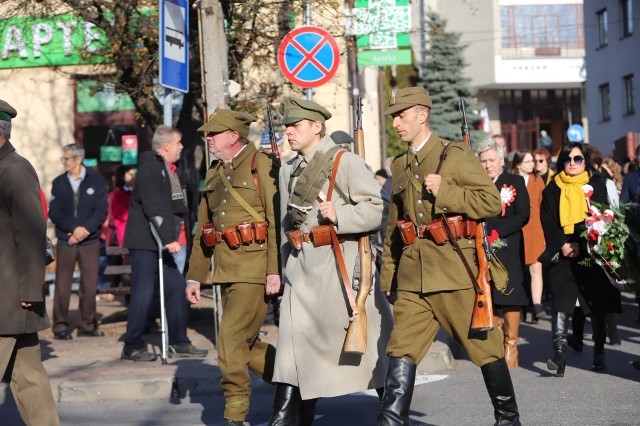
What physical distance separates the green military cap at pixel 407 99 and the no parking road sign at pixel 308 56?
6.47 meters

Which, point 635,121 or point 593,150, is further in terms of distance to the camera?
point 635,121

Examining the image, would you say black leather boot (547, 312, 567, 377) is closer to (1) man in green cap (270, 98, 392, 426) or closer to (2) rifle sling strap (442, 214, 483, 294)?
(1) man in green cap (270, 98, 392, 426)

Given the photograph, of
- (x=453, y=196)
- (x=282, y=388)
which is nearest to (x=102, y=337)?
(x=282, y=388)

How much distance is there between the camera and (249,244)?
309 inches

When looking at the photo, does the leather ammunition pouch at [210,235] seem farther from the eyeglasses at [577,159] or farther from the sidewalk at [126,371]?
the eyeglasses at [577,159]

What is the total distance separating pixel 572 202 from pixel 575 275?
62 cm

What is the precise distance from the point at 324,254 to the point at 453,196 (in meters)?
0.93

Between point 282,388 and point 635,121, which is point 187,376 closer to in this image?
point 282,388

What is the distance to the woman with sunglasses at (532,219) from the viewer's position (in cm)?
1362

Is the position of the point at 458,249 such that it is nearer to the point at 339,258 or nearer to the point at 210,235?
the point at 339,258

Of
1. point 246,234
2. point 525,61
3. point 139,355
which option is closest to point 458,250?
point 246,234

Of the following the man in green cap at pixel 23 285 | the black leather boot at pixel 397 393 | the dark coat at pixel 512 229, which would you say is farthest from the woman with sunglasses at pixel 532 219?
the man in green cap at pixel 23 285

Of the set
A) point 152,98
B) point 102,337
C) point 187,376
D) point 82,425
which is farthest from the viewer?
point 152,98

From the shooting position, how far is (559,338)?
9.89 metres
